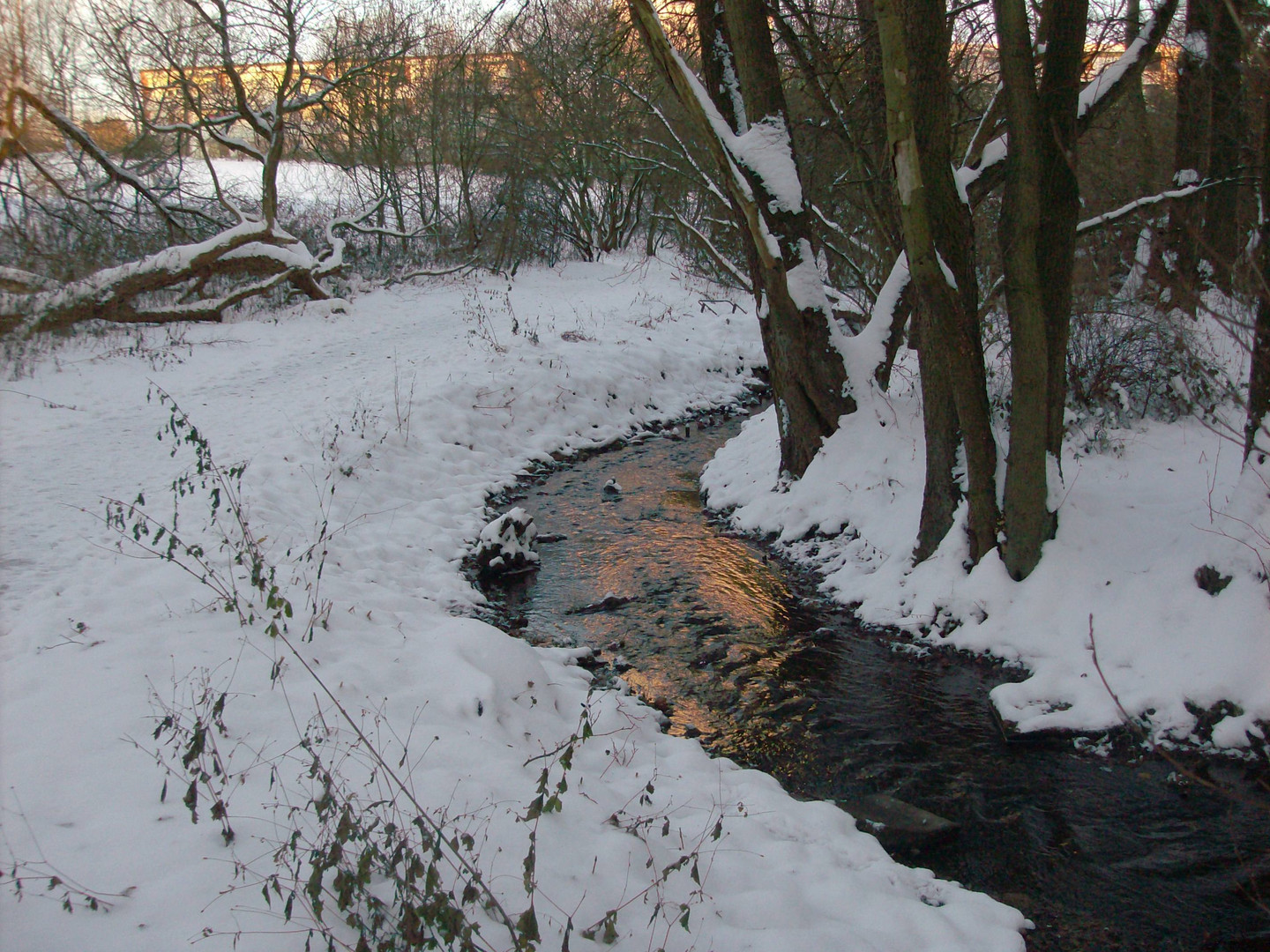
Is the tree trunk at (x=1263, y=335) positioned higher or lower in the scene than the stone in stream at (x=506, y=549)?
higher

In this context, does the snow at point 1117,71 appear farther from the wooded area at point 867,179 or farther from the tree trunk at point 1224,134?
the tree trunk at point 1224,134

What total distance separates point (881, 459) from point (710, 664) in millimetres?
2947

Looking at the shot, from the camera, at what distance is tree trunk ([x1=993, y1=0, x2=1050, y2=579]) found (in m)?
4.52

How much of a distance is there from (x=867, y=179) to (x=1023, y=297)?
128 inches

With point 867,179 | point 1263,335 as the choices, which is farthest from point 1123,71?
point 867,179

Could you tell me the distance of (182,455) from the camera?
7215 mm

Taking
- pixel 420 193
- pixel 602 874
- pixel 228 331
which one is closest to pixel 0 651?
pixel 602 874

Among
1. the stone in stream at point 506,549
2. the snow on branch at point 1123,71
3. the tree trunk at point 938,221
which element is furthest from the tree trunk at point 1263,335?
the stone in stream at point 506,549

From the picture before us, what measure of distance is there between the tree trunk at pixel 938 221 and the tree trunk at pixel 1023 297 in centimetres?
21

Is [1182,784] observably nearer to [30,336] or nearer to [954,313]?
[954,313]

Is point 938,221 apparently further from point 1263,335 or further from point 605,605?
point 605,605

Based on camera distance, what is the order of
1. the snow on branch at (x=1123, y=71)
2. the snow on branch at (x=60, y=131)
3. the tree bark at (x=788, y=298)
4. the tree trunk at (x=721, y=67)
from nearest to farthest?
the snow on branch at (x=1123, y=71) < the tree bark at (x=788, y=298) < the tree trunk at (x=721, y=67) < the snow on branch at (x=60, y=131)

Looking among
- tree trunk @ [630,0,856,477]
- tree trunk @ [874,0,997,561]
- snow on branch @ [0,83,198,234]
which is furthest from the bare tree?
tree trunk @ [874,0,997,561]

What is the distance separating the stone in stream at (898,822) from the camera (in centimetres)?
358
